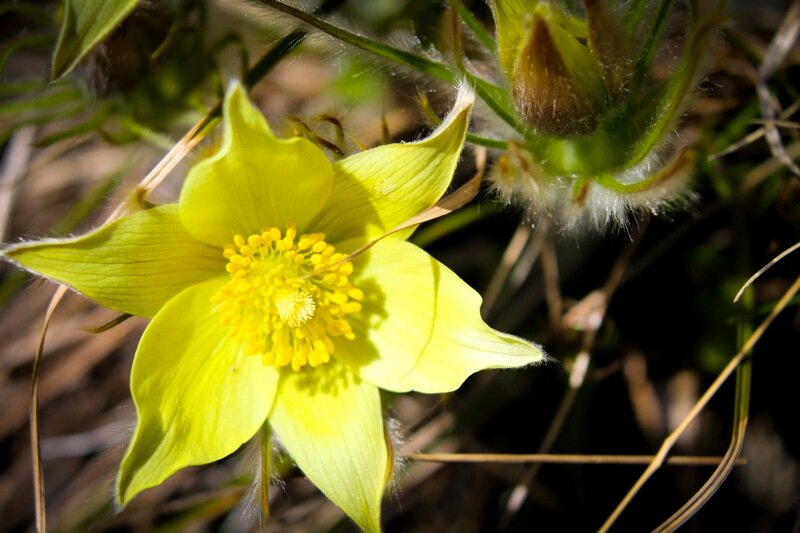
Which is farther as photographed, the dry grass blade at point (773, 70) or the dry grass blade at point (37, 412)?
the dry grass blade at point (773, 70)

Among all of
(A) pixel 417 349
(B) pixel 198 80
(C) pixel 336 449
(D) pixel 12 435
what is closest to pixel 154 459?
(C) pixel 336 449

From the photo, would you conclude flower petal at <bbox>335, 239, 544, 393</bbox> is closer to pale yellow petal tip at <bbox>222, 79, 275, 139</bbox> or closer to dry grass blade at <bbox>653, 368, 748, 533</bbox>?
pale yellow petal tip at <bbox>222, 79, 275, 139</bbox>

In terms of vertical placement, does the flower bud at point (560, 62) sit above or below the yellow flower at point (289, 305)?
above

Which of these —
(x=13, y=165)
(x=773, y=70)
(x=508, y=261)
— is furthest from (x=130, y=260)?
(x=773, y=70)

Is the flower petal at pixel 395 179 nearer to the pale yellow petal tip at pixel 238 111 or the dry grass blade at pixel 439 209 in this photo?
the dry grass blade at pixel 439 209

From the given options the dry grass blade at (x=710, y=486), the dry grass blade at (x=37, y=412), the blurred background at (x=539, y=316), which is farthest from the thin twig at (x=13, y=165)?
the dry grass blade at (x=710, y=486)

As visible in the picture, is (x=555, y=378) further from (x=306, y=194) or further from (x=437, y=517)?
(x=306, y=194)
